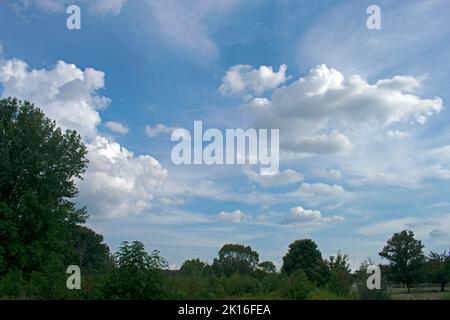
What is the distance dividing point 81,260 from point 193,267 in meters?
21.2

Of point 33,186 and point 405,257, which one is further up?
point 33,186

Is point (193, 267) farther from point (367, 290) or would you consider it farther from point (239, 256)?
point (239, 256)

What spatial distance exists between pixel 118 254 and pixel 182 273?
14.7 ft

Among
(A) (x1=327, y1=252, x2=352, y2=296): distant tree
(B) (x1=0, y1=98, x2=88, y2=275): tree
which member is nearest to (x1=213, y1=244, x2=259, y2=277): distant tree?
(B) (x1=0, y1=98, x2=88, y2=275): tree

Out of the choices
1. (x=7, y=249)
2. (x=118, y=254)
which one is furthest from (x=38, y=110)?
(x=118, y=254)

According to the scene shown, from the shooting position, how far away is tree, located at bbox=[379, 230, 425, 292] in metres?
54.2

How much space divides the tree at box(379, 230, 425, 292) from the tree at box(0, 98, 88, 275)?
35.7 metres

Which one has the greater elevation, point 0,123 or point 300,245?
point 0,123

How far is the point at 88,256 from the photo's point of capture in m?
72.4

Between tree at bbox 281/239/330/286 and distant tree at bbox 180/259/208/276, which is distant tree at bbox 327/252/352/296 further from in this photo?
tree at bbox 281/239/330/286

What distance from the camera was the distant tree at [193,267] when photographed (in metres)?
19.8

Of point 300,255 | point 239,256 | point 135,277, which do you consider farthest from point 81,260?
point 135,277

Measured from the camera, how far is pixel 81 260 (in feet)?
129
